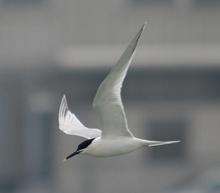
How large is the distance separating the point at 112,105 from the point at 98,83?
57.5ft

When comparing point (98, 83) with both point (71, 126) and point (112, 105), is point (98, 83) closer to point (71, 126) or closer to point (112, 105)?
point (71, 126)

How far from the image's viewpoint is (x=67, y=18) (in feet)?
90.0

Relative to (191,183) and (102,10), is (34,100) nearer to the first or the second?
(102,10)

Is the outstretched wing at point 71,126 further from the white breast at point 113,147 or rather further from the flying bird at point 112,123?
the white breast at point 113,147

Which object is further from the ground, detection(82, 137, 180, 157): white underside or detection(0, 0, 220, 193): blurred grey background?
detection(82, 137, 180, 157): white underside

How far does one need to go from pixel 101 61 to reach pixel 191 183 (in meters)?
10.6

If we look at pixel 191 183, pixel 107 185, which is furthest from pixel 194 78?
pixel 191 183

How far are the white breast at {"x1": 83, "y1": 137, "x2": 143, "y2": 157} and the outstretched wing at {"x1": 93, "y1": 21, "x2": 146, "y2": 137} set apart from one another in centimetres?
7

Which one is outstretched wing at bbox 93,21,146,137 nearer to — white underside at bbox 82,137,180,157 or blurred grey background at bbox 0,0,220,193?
white underside at bbox 82,137,180,157

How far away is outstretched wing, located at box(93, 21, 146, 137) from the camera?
25.9 feet

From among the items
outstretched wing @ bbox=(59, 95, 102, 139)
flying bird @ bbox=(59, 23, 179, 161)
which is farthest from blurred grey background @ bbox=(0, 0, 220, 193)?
flying bird @ bbox=(59, 23, 179, 161)

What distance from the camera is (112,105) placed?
26.1 ft

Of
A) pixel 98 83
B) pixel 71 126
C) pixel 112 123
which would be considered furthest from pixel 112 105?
pixel 98 83

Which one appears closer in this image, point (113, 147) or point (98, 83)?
point (113, 147)
